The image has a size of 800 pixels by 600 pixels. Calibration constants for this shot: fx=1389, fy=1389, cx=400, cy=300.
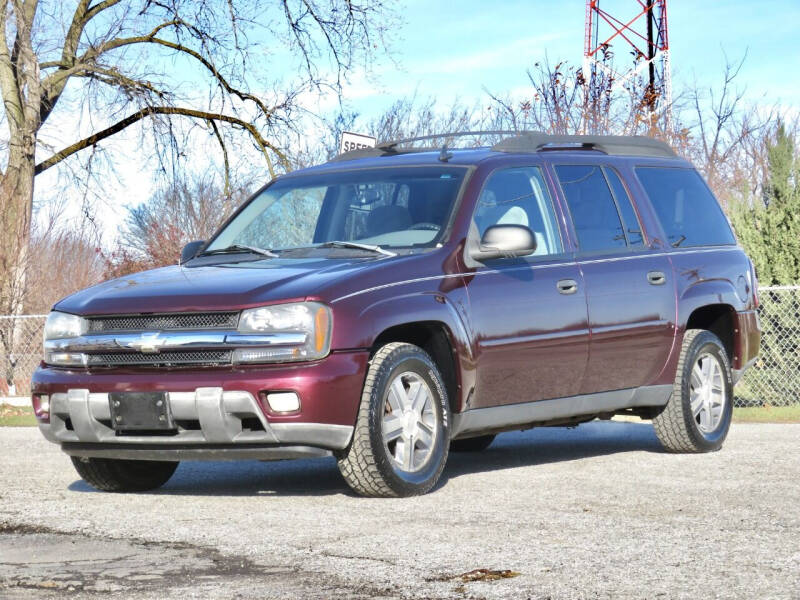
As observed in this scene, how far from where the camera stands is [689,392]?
952 centimetres

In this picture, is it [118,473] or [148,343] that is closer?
[148,343]

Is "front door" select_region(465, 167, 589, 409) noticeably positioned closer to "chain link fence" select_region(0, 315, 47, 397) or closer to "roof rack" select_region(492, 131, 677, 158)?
"roof rack" select_region(492, 131, 677, 158)

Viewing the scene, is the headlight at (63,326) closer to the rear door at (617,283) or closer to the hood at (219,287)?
the hood at (219,287)

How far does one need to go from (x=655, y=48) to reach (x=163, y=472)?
22.9 m

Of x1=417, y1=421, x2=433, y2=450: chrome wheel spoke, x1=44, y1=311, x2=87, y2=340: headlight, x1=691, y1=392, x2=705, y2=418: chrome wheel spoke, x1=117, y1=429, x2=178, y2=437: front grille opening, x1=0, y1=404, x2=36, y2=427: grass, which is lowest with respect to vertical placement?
x1=0, y1=404, x2=36, y2=427: grass

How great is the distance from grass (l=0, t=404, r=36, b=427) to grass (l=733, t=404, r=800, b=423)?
7150 mm

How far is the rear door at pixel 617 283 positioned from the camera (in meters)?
8.70

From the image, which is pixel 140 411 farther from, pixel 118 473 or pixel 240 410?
pixel 118 473

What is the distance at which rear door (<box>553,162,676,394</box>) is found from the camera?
870cm

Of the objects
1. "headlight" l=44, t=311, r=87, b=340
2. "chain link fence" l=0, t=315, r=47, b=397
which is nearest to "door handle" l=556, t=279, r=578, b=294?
"headlight" l=44, t=311, r=87, b=340

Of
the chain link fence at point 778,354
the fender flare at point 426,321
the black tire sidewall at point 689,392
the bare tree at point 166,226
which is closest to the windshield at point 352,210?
the fender flare at point 426,321

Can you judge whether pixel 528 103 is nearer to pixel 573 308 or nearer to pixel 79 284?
pixel 79 284

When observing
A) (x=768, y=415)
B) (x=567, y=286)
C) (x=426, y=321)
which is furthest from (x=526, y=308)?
(x=768, y=415)

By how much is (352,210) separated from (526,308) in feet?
4.18
